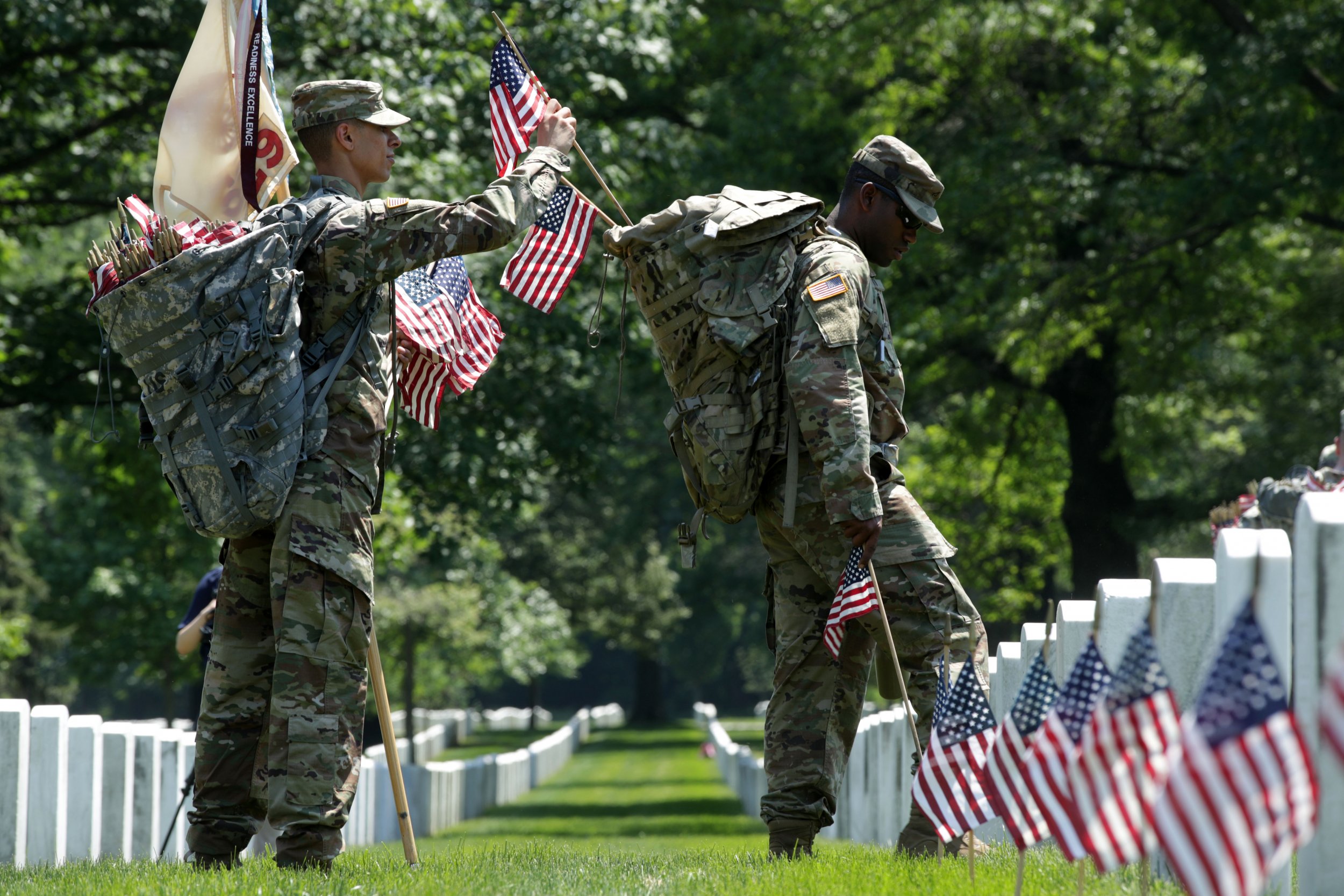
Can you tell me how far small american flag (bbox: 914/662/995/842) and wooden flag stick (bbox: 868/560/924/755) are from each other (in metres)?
0.41

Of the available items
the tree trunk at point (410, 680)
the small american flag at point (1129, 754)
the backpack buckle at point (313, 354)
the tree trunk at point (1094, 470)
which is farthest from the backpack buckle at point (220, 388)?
the tree trunk at point (410, 680)

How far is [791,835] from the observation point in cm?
548

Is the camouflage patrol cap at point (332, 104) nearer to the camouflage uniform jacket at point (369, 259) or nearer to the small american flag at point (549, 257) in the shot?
the camouflage uniform jacket at point (369, 259)

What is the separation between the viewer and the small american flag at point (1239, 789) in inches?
103

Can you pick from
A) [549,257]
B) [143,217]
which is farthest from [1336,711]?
[549,257]

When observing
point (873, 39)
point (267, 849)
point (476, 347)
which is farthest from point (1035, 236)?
point (267, 849)

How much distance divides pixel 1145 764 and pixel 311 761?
2.59 meters

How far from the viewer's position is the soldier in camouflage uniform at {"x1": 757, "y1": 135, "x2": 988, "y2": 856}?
5.10 m

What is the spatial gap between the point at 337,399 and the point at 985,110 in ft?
51.6

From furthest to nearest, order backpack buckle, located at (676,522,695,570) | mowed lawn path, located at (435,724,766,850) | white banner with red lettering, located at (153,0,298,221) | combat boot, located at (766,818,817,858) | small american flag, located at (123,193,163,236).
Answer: mowed lawn path, located at (435,724,766,850) < white banner with red lettering, located at (153,0,298,221) < backpack buckle, located at (676,522,695,570) < combat boot, located at (766,818,817,858) < small american flag, located at (123,193,163,236)

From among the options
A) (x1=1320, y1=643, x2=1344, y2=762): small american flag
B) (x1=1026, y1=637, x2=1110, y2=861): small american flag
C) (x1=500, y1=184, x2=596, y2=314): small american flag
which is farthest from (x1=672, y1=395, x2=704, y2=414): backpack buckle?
(x1=1320, y1=643, x2=1344, y2=762): small american flag

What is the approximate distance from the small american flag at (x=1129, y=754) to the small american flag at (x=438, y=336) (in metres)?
3.34

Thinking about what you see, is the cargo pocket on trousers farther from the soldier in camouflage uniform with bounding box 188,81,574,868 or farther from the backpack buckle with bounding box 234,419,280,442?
the backpack buckle with bounding box 234,419,280,442

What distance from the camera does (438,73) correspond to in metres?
15.5
